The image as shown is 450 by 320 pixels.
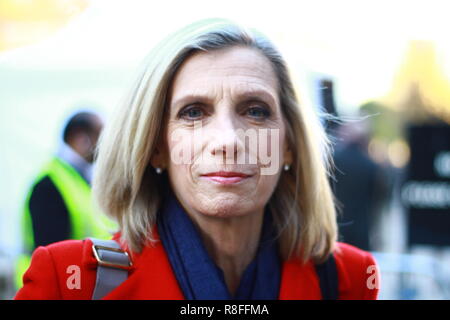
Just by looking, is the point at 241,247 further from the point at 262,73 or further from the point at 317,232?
the point at 262,73

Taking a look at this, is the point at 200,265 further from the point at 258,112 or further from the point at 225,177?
the point at 258,112

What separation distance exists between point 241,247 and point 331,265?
0.33 m

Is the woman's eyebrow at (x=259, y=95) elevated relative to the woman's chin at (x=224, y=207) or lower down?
elevated

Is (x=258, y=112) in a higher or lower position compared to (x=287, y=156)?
higher

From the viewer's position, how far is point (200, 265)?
176 centimetres

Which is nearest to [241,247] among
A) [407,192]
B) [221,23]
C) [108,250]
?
[108,250]

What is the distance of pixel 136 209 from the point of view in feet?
6.23

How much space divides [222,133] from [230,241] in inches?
15.4

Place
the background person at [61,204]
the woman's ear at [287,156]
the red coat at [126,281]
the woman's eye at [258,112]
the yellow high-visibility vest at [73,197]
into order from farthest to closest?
the yellow high-visibility vest at [73,197]
the background person at [61,204]
the woman's ear at [287,156]
the woman's eye at [258,112]
the red coat at [126,281]

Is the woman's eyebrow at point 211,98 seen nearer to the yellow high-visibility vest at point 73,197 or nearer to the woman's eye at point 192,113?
the woman's eye at point 192,113

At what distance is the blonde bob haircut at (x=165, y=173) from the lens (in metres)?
1.79

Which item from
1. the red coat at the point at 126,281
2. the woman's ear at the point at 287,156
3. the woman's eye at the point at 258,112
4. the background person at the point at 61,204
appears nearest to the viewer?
the red coat at the point at 126,281

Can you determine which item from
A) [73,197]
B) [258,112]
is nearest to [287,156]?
[258,112]

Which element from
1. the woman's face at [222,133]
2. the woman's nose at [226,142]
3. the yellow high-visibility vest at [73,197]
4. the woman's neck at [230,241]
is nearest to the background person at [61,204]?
the yellow high-visibility vest at [73,197]
